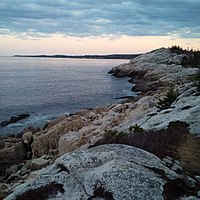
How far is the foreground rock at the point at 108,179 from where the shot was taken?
535 cm

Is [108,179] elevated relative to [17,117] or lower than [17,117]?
elevated

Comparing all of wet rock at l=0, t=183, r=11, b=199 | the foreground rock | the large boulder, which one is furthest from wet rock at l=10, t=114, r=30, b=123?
the foreground rock

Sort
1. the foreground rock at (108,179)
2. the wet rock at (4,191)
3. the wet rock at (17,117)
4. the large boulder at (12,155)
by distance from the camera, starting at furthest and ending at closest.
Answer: the wet rock at (17,117)
the large boulder at (12,155)
the wet rock at (4,191)
the foreground rock at (108,179)

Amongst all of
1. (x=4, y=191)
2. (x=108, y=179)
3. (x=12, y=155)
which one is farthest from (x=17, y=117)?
(x=108, y=179)

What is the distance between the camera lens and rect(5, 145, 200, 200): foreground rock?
5.35 meters

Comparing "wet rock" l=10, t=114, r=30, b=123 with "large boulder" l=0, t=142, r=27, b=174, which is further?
"wet rock" l=10, t=114, r=30, b=123

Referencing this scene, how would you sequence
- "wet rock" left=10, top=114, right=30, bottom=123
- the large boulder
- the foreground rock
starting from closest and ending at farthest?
the foreground rock, the large boulder, "wet rock" left=10, top=114, right=30, bottom=123

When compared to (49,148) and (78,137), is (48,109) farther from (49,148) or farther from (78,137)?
(78,137)

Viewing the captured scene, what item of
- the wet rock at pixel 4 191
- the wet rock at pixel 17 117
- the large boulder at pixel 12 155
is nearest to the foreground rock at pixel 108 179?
the wet rock at pixel 4 191

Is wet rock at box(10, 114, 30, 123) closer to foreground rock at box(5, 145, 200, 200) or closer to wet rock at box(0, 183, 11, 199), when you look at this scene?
wet rock at box(0, 183, 11, 199)

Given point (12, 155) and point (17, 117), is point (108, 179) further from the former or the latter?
point (17, 117)

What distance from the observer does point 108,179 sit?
18.1 feet

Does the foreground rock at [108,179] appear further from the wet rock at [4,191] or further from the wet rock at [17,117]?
the wet rock at [17,117]

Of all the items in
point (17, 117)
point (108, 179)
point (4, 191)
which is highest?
point (108, 179)
